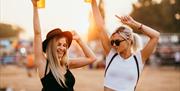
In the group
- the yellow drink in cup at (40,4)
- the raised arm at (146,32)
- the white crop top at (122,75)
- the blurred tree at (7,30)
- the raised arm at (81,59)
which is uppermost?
the yellow drink in cup at (40,4)

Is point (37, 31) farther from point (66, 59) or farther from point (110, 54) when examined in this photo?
point (110, 54)

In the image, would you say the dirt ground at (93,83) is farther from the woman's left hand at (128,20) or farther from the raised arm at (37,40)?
the raised arm at (37,40)

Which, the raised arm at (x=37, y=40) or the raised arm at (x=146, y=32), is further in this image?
the raised arm at (x=146, y=32)

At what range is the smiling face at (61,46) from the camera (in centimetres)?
473

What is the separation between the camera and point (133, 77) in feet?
16.7

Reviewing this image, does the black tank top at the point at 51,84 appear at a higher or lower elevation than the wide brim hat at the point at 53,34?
lower

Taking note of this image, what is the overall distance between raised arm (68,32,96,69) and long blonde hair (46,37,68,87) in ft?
0.77

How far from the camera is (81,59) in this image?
5133 mm

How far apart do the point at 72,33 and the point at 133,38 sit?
1.91ft

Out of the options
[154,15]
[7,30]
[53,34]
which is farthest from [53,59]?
[154,15]

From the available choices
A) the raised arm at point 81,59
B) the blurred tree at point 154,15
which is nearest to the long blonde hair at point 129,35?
the raised arm at point 81,59

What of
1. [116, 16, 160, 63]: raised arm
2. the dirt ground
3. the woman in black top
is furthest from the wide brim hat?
the dirt ground

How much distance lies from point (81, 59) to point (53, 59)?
52 centimetres

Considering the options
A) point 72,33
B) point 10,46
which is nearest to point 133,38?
point 72,33
